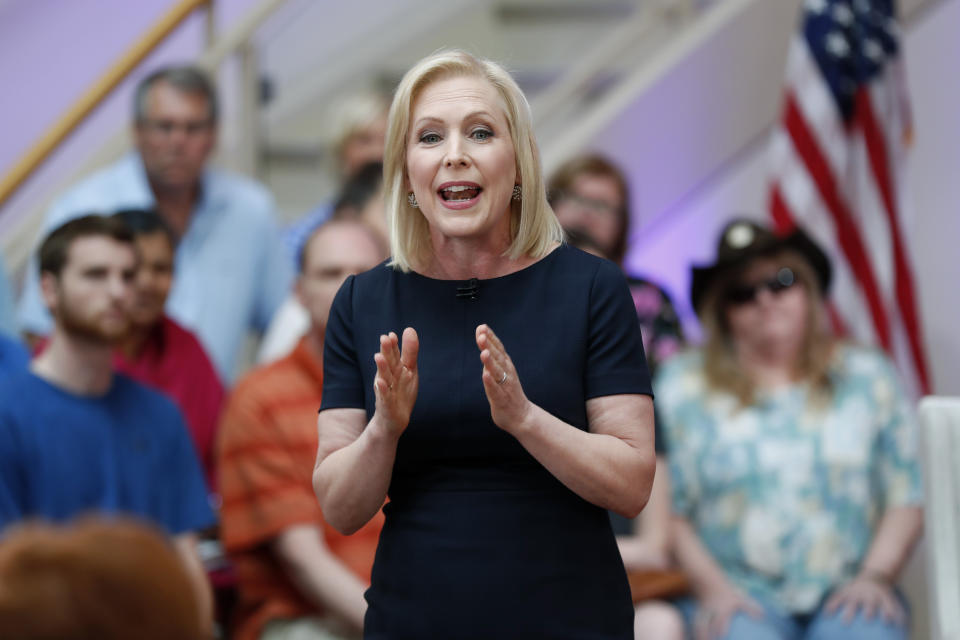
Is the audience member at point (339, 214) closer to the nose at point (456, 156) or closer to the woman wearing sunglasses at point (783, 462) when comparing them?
the woman wearing sunglasses at point (783, 462)

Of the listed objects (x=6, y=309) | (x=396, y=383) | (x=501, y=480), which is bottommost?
(x=501, y=480)

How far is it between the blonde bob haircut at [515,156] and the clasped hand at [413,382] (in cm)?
16

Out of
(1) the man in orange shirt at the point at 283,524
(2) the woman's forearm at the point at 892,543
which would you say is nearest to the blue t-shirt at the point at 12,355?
(1) the man in orange shirt at the point at 283,524

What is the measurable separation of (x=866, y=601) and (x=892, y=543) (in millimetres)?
176

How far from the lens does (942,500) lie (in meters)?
2.30

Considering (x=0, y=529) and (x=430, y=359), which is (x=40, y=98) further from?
(x=430, y=359)

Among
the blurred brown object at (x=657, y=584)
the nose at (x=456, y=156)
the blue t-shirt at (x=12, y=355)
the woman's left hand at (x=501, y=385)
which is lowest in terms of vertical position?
the blurred brown object at (x=657, y=584)

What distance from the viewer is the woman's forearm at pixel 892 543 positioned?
2.81 meters

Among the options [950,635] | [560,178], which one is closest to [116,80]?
[560,178]

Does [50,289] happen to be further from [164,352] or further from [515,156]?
[515,156]

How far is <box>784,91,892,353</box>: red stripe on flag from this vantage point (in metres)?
3.82

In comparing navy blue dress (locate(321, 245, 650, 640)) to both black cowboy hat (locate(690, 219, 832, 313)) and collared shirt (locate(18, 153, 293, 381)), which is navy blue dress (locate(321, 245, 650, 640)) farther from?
collared shirt (locate(18, 153, 293, 381))

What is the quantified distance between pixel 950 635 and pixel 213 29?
2969mm

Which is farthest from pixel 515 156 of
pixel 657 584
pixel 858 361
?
pixel 858 361
